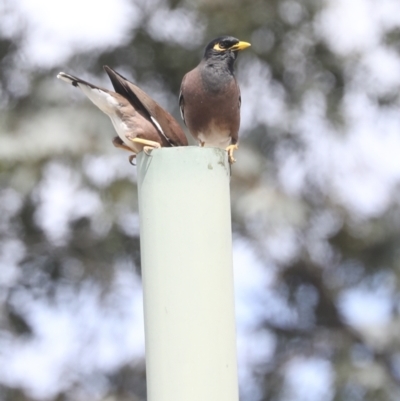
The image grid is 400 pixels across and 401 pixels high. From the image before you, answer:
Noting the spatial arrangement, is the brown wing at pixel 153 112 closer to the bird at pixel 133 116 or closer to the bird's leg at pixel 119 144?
the bird at pixel 133 116

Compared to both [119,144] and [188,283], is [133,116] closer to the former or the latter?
[119,144]

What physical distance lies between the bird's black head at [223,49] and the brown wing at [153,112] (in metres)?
0.69

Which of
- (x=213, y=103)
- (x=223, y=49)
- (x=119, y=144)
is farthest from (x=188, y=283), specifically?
(x=223, y=49)

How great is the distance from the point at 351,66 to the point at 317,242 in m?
1.25

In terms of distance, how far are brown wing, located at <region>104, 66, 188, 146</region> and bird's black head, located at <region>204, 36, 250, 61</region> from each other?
2.28ft

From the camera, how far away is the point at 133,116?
298 cm

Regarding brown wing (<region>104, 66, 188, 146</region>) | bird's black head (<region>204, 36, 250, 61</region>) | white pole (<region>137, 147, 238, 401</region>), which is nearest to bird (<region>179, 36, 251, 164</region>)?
bird's black head (<region>204, 36, 250, 61</region>)

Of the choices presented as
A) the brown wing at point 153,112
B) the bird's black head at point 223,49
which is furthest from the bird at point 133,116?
the bird's black head at point 223,49

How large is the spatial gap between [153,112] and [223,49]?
31.2 inches

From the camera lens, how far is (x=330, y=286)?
712 centimetres

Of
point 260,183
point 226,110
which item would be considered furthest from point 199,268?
point 260,183

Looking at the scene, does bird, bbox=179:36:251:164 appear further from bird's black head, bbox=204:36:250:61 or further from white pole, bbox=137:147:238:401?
white pole, bbox=137:147:238:401

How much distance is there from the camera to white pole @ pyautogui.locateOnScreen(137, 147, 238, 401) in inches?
81.6

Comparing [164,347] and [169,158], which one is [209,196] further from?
[164,347]
